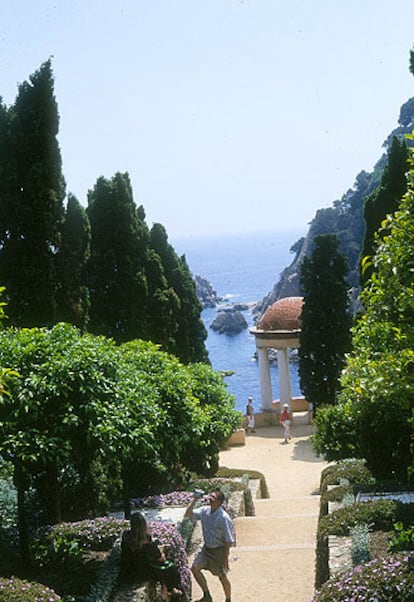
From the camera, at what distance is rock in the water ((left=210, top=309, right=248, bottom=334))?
5487 inches

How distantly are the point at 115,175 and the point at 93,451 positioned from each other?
17.6m

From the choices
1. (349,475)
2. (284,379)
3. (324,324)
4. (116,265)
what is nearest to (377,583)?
(349,475)

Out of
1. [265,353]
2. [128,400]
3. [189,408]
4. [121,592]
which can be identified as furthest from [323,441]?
[265,353]

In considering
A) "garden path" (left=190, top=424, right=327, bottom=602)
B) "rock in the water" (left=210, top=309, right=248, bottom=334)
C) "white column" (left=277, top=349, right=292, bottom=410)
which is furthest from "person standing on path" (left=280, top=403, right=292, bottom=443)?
"rock in the water" (left=210, top=309, right=248, bottom=334)

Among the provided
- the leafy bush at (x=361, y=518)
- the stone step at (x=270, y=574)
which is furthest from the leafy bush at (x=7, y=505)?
the leafy bush at (x=361, y=518)

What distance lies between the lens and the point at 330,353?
102ft

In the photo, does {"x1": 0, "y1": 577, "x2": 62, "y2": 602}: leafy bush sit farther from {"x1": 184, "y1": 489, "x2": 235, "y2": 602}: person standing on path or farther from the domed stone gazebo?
the domed stone gazebo

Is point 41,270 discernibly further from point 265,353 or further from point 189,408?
point 265,353

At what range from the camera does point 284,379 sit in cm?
3359

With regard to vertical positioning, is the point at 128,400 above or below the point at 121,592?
above

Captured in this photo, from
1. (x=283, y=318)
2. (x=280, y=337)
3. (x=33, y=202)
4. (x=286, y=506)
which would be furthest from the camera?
(x=283, y=318)

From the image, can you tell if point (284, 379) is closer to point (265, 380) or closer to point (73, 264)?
point (265, 380)

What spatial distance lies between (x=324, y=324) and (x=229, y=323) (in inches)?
4275

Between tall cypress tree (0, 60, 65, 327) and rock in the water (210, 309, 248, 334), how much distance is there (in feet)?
385
